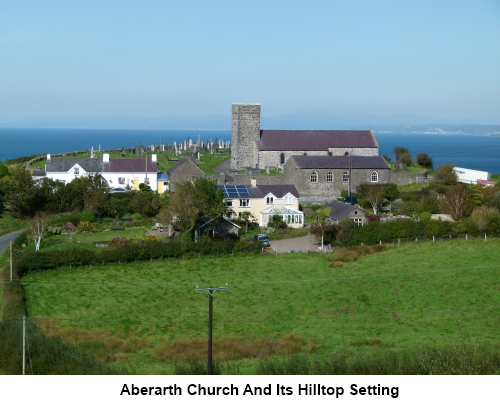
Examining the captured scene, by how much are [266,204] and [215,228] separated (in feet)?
22.4

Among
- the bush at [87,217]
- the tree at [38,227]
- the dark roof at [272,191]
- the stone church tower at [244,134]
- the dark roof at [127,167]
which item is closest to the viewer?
the tree at [38,227]

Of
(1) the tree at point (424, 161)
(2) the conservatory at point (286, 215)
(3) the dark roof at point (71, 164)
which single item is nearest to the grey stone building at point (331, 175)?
(2) the conservatory at point (286, 215)

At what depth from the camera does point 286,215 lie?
4344 centimetres

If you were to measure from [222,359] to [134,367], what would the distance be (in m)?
2.81

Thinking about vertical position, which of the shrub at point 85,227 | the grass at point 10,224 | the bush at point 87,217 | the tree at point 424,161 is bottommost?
the grass at point 10,224

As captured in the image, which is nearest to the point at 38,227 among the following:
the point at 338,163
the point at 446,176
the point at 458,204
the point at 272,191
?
the point at 272,191

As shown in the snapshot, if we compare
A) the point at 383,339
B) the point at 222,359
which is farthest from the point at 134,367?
the point at 383,339

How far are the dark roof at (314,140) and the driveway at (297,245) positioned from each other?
24.2m

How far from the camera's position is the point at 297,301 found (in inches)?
1095

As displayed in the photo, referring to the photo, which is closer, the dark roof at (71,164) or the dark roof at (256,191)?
the dark roof at (256,191)

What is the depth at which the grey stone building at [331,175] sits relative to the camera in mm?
53531

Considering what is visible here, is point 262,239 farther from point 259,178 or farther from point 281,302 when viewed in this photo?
point 259,178

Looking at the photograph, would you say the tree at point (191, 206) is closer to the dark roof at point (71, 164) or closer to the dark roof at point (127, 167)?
the dark roof at point (127, 167)

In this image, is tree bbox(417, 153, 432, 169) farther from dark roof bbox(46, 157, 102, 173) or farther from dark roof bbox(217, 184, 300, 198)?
dark roof bbox(46, 157, 102, 173)
